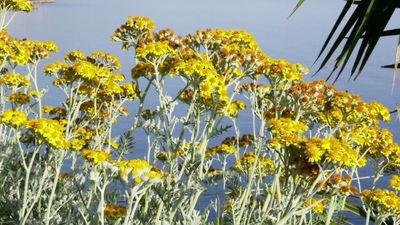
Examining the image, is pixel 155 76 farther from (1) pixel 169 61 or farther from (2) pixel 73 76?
(2) pixel 73 76

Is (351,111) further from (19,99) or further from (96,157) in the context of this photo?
(19,99)

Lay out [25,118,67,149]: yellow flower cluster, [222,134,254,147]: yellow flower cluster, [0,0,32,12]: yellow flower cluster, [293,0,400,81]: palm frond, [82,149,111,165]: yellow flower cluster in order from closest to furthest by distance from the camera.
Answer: [82,149,111,165]: yellow flower cluster → [25,118,67,149]: yellow flower cluster → [293,0,400,81]: palm frond → [222,134,254,147]: yellow flower cluster → [0,0,32,12]: yellow flower cluster

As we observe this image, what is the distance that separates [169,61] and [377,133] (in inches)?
58.4

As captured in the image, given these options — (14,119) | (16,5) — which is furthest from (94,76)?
(16,5)

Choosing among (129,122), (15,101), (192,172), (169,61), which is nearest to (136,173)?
(192,172)

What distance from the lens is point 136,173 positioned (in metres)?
2.41

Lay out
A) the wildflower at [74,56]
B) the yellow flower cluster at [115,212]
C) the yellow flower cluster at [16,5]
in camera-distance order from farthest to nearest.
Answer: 1. the yellow flower cluster at [16,5]
2. the wildflower at [74,56]
3. the yellow flower cluster at [115,212]

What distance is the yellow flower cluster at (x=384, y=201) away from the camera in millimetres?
3398

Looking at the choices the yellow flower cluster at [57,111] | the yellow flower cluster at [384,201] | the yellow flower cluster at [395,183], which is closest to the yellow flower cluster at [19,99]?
the yellow flower cluster at [57,111]

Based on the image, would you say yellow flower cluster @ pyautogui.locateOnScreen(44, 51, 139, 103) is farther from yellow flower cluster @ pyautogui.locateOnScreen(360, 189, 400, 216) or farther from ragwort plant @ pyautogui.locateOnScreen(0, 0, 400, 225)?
yellow flower cluster @ pyautogui.locateOnScreen(360, 189, 400, 216)

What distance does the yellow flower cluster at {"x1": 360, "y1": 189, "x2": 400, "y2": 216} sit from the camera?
3.40 meters

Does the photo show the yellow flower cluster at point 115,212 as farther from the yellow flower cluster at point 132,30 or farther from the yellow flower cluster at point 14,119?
the yellow flower cluster at point 132,30

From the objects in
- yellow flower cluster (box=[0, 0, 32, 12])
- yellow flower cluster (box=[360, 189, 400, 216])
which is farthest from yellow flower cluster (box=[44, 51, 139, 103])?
yellow flower cluster (box=[360, 189, 400, 216])

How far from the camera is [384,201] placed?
11.2ft
